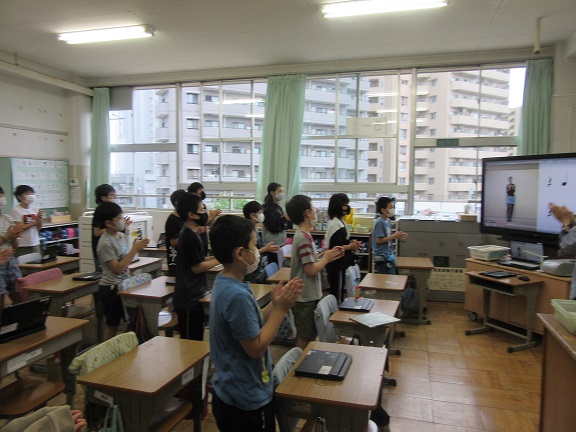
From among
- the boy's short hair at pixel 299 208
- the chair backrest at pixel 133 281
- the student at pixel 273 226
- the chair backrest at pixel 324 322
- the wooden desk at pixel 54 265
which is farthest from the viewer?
the student at pixel 273 226

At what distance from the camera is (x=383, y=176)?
6344 mm

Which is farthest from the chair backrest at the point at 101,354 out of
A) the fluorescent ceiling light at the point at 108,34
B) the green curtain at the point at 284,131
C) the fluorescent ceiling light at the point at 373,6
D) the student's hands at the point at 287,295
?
the green curtain at the point at 284,131

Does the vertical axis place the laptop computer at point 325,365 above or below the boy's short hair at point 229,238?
below

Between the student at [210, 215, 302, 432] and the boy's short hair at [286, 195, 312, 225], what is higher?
the boy's short hair at [286, 195, 312, 225]

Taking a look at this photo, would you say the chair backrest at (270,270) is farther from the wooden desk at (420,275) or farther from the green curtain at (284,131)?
the green curtain at (284,131)

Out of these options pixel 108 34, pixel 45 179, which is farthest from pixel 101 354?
pixel 45 179

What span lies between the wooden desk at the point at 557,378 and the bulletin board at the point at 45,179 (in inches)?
289

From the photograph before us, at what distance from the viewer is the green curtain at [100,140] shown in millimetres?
7508

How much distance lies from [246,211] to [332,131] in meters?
3.02

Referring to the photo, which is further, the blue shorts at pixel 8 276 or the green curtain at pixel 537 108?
the green curtain at pixel 537 108

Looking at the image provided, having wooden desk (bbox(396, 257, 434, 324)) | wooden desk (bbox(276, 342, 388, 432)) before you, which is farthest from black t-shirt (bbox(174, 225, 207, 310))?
wooden desk (bbox(396, 257, 434, 324))

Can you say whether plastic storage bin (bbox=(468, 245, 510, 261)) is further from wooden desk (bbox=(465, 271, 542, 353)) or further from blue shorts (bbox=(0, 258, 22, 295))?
blue shorts (bbox=(0, 258, 22, 295))

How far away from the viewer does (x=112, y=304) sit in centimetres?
327

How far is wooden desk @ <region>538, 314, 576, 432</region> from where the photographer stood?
1.80m
